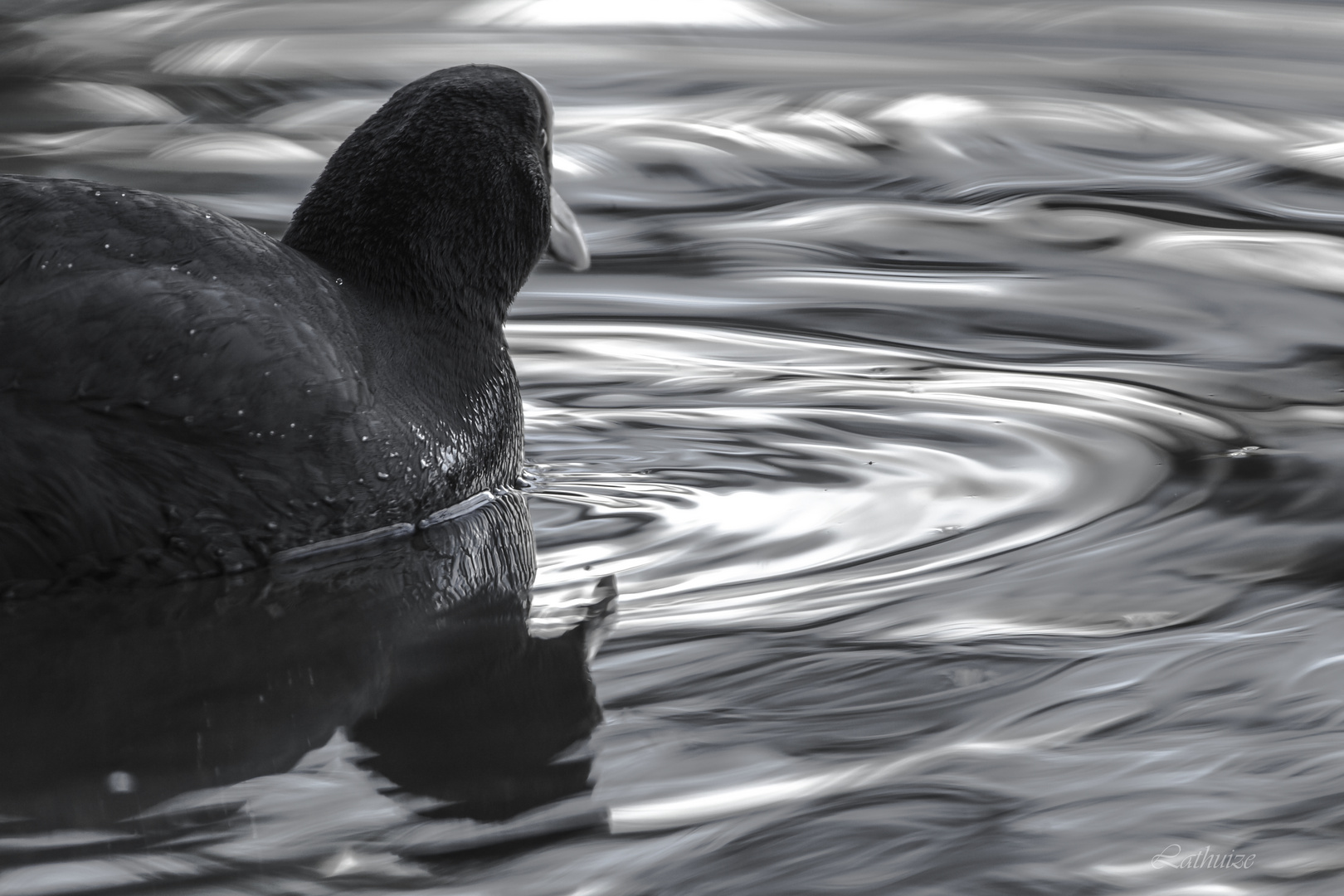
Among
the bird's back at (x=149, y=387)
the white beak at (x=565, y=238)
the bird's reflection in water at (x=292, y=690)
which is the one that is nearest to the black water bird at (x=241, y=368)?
the bird's back at (x=149, y=387)

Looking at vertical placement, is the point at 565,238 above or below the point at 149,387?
above

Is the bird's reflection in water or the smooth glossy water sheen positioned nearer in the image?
the smooth glossy water sheen

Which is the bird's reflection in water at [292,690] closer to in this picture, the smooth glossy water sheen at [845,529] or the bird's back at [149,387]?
the smooth glossy water sheen at [845,529]

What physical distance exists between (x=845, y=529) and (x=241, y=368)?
144 centimetres

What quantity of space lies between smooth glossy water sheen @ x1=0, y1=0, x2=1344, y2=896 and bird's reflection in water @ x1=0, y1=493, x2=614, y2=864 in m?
0.01

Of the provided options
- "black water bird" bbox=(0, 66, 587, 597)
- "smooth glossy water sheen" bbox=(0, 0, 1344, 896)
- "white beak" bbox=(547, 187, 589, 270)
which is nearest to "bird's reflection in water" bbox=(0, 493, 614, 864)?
"smooth glossy water sheen" bbox=(0, 0, 1344, 896)

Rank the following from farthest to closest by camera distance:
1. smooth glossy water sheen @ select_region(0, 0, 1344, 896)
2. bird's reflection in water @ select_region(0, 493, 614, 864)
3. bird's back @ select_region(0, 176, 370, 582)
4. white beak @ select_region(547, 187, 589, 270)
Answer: white beak @ select_region(547, 187, 589, 270), bird's back @ select_region(0, 176, 370, 582), bird's reflection in water @ select_region(0, 493, 614, 864), smooth glossy water sheen @ select_region(0, 0, 1344, 896)

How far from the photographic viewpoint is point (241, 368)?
3.93 metres

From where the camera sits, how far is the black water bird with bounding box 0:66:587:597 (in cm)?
381

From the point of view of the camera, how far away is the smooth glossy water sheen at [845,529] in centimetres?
306

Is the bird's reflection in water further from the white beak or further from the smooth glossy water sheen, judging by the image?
the white beak

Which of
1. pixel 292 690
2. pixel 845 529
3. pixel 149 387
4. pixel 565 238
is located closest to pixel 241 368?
pixel 149 387

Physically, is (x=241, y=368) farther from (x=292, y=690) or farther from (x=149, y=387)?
(x=292, y=690)

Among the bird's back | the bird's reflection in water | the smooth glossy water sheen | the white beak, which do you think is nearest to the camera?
the smooth glossy water sheen
